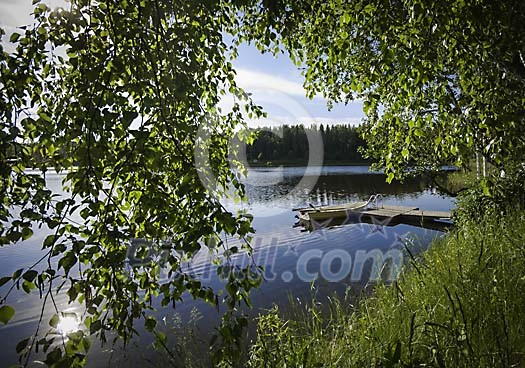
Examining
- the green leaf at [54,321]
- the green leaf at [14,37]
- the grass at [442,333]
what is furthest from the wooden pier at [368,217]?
the green leaf at [54,321]

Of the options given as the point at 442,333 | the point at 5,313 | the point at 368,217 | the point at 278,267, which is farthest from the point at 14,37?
the point at 368,217

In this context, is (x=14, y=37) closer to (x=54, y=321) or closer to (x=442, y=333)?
(x=54, y=321)

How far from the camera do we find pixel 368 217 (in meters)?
17.3

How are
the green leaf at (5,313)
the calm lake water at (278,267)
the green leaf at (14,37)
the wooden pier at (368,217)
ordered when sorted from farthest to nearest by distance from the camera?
1. the wooden pier at (368,217)
2. the calm lake water at (278,267)
3. the green leaf at (14,37)
4. the green leaf at (5,313)

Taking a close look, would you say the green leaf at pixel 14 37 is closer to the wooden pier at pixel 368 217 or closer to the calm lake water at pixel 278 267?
the calm lake water at pixel 278 267

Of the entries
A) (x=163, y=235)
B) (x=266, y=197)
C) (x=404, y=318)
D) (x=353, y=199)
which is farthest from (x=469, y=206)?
(x=266, y=197)

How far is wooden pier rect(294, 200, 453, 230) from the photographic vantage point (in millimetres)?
15648

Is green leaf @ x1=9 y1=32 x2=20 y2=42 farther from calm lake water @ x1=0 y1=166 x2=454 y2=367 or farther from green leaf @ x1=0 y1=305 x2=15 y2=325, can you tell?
calm lake water @ x1=0 y1=166 x2=454 y2=367

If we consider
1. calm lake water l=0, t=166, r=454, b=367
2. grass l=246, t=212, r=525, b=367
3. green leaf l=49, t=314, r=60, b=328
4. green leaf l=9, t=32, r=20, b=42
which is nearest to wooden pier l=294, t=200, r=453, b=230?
calm lake water l=0, t=166, r=454, b=367

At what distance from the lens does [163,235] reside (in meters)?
1.52

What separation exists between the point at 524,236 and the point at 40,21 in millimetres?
5317

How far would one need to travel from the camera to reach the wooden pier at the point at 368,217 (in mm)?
15648

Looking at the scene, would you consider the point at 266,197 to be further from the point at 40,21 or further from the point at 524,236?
the point at 40,21

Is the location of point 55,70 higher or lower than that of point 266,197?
higher
